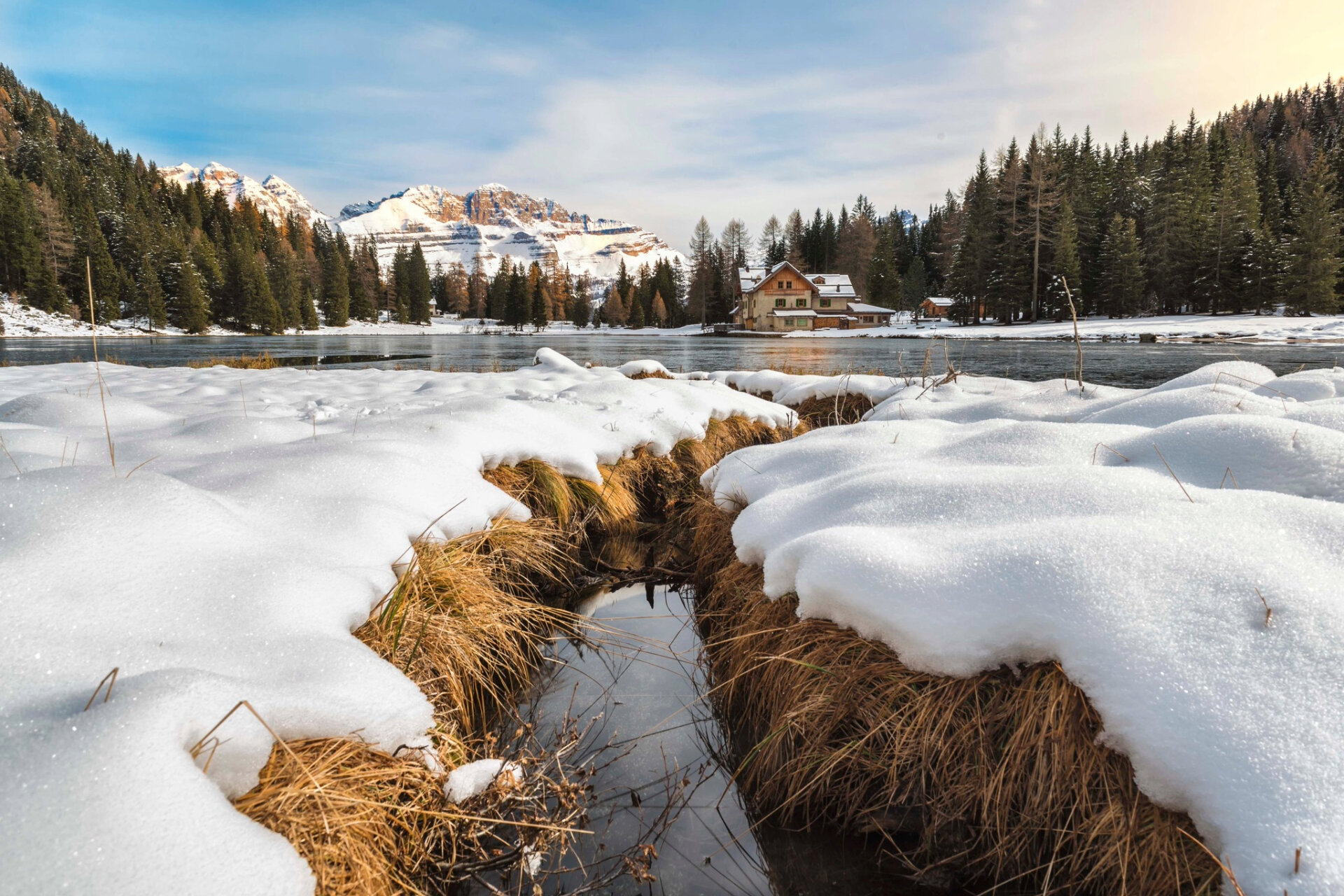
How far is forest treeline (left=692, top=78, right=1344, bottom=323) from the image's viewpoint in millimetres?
36500

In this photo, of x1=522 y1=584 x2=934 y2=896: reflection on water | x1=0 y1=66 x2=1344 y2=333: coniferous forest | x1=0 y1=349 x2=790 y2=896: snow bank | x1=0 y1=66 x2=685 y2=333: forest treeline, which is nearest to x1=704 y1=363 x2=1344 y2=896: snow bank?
x1=522 y1=584 x2=934 y2=896: reflection on water

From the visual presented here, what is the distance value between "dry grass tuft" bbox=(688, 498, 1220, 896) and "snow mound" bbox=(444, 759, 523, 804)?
32.5 inches

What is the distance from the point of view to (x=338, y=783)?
143cm

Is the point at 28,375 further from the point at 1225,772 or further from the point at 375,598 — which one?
the point at 1225,772

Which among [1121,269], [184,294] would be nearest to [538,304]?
[184,294]

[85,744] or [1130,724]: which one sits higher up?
[85,744]

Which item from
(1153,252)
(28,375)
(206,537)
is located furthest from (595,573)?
(1153,252)

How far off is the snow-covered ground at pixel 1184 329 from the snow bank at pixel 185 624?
86.1 feet

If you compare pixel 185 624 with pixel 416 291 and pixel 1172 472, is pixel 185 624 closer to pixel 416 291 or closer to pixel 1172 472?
pixel 1172 472

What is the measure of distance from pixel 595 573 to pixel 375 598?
197 cm

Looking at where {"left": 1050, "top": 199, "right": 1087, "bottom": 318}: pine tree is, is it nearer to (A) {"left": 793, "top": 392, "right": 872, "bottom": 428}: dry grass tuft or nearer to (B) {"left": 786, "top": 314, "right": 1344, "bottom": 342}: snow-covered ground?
(B) {"left": 786, "top": 314, "right": 1344, "bottom": 342}: snow-covered ground

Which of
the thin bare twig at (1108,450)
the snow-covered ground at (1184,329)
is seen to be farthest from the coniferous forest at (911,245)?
the thin bare twig at (1108,450)

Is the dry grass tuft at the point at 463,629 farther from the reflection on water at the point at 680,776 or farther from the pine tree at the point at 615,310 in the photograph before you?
the pine tree at the point at 615,310

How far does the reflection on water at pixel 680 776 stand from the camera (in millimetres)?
1853
